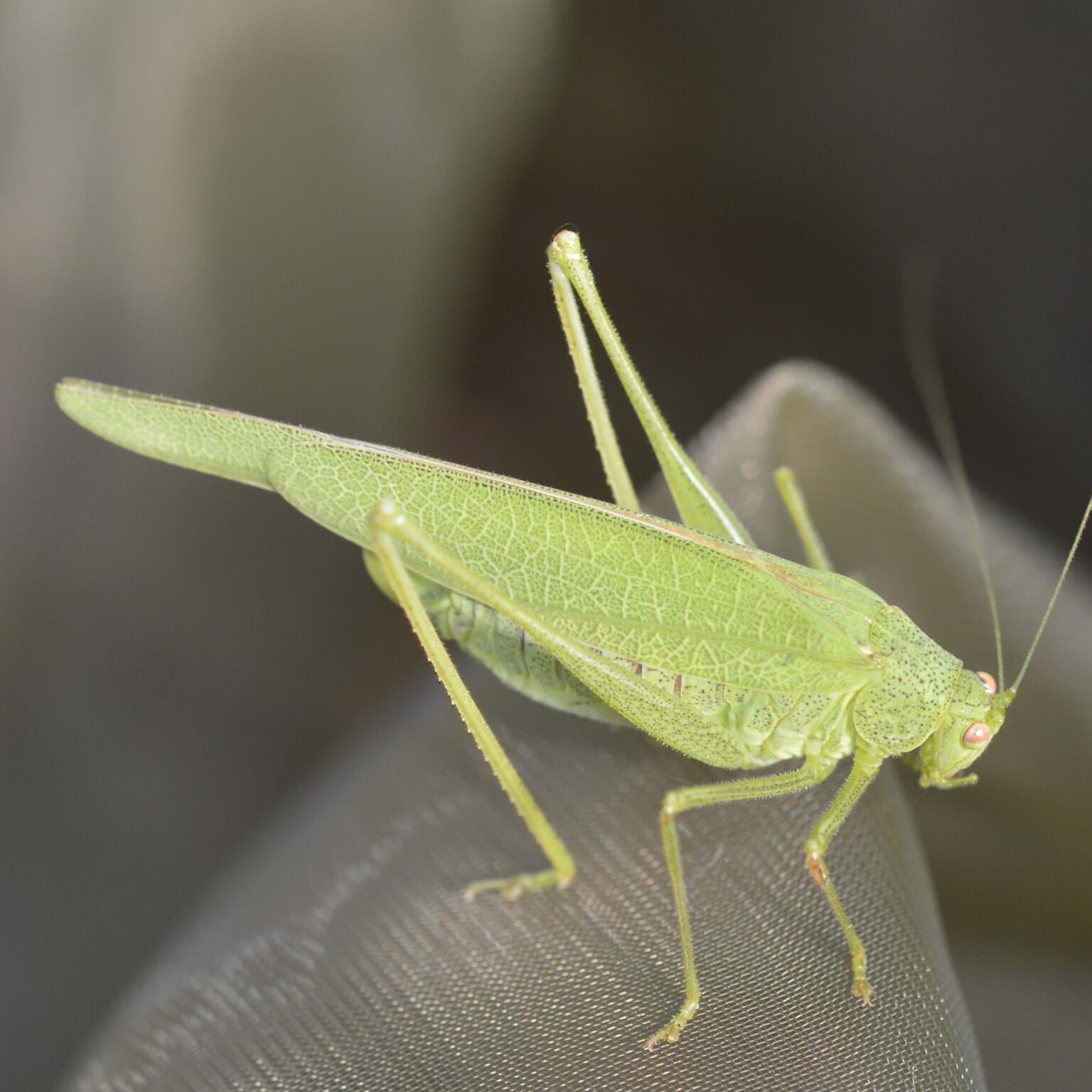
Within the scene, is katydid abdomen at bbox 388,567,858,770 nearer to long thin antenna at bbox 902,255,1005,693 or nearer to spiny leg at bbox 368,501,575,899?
spiny leg at bbox 368,501,575,899

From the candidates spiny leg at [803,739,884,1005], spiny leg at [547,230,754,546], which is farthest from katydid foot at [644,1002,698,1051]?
spiny leg at [547,230,754,546]

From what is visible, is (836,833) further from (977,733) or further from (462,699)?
(462,699)

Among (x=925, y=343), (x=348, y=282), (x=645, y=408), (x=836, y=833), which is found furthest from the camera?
(x=348, y=282)

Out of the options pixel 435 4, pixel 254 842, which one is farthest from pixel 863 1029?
pixel 435 4

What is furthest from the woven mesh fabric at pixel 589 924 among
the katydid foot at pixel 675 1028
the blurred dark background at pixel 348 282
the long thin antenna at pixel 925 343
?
the long thin antenna at pixel 925 343

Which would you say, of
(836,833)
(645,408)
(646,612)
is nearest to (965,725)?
(836,833)

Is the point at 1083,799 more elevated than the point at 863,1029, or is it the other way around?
the point at 1083,799

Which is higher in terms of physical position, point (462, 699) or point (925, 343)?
point (925, 343)

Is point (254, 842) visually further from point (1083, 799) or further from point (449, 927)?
point (1083, 799)
